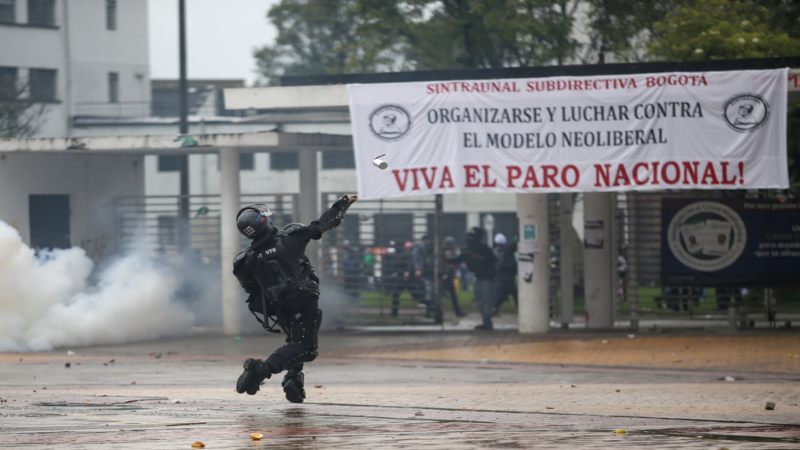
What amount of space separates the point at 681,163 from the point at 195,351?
705 cm

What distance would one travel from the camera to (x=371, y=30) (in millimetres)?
35500

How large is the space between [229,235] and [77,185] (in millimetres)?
3672

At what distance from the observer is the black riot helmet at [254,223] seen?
12641 mm

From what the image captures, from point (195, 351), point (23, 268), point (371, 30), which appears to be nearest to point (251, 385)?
point (195, 351)

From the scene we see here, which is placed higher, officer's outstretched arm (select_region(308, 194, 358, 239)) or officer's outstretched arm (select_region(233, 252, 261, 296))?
officer's outstretched arm (select_region(308, 194, 358, 239))

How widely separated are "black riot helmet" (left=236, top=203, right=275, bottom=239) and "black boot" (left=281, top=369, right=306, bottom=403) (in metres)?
1.20

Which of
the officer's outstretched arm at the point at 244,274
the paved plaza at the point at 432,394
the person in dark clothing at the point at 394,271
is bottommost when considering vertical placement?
the paved plaza at the point at 432,394

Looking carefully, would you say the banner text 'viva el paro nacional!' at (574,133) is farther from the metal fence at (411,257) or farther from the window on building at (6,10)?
the window on building at (6,10)

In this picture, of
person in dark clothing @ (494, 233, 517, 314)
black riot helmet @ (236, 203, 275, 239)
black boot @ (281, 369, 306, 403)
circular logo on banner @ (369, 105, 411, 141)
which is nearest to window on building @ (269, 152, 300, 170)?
person in dark clothing @ (494, 233, 517, 314)

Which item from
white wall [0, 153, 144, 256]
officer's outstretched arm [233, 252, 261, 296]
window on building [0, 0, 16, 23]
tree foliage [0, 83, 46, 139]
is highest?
window on building [0, 0, 16, 23]

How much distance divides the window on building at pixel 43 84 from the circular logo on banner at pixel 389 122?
33.3 m

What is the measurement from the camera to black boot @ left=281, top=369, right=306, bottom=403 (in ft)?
41.5

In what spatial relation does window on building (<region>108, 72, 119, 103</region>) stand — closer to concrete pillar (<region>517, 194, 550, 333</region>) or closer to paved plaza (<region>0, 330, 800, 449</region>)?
paved plaza (<region>0, 330, 800, 449</region>)

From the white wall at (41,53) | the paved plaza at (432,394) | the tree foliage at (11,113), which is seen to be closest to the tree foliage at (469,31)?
the tree foliage at (11,113)
